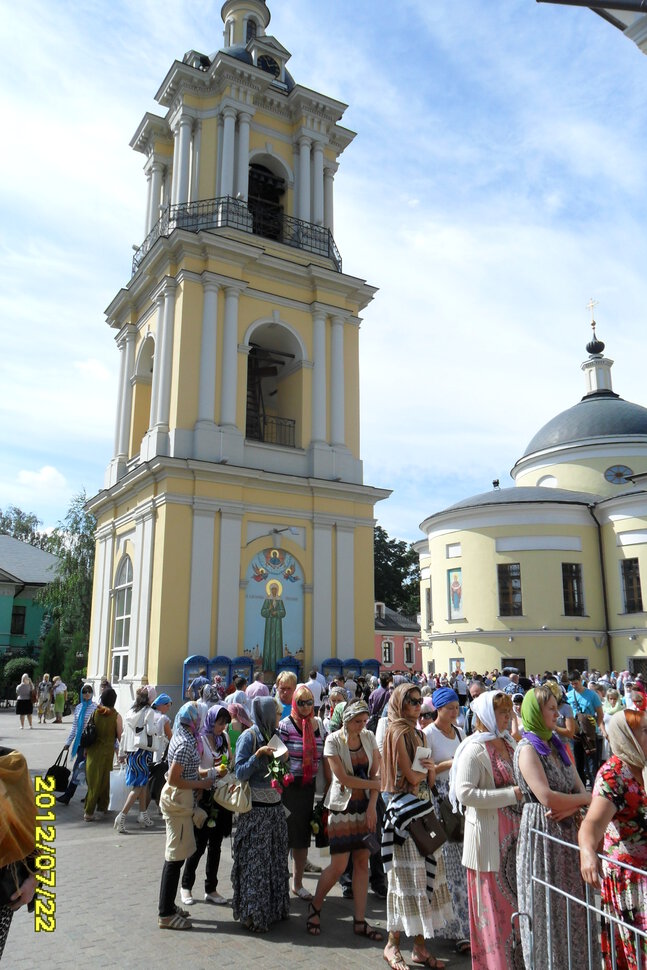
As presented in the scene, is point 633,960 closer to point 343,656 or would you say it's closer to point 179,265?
point 343,656

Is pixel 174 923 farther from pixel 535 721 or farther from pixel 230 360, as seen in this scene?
pixel 230 360

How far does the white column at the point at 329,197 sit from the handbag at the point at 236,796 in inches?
757

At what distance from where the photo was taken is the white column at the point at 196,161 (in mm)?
20688

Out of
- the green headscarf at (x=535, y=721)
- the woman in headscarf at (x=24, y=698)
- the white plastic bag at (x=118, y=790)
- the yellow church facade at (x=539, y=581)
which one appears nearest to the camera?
the green headscarf at (x=535, y=721)

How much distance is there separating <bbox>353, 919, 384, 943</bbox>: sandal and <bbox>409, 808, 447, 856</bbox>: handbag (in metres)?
0.99

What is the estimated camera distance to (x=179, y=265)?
19312 mm

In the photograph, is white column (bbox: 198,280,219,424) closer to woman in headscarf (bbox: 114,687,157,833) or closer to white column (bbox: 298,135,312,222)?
white column (bbox: 298,135,312,222)

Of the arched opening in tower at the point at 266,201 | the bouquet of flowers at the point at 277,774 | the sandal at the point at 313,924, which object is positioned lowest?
the sandal at the point at 313,924

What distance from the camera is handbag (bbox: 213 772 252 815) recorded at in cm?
607

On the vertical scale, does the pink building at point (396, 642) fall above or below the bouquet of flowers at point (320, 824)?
above

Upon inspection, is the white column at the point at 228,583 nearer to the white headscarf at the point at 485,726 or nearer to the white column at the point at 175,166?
the white column at the point at 175,166

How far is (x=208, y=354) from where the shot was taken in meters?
18.8

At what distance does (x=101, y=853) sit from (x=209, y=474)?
10.5m

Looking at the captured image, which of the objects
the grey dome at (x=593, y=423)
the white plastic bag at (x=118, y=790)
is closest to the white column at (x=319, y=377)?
the white plastic bag at (x=118, y=790)
